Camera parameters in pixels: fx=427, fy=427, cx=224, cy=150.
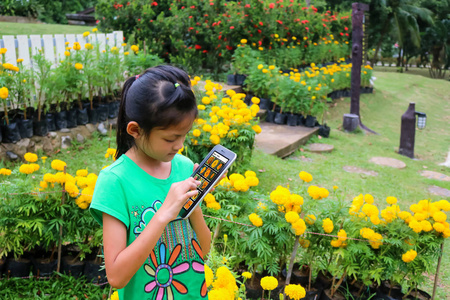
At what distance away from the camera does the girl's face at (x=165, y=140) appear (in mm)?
1407

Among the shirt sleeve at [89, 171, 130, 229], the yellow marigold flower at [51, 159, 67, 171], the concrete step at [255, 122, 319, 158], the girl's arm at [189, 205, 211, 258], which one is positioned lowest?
the concrete step at [255, 122, 319, 158]

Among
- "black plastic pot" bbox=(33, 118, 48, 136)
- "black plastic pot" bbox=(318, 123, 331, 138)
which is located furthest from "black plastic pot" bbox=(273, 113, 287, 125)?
"black plastic pot" bbox=(33, 118, 48, 136)

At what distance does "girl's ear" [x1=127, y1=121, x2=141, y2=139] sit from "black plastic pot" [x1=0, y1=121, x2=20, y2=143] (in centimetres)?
408

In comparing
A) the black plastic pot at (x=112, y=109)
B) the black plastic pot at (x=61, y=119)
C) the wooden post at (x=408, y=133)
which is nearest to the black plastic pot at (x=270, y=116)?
the wooden post at (x=408, y=133)

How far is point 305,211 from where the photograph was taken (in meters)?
2.73

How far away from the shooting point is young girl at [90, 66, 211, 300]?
1.33 metres

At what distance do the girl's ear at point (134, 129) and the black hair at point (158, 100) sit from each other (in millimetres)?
13

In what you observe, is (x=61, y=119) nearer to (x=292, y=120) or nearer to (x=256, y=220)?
(x=256, y=220)

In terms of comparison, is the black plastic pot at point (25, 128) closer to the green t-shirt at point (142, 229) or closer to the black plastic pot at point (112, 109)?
the black plastic pot at point (112, 109)

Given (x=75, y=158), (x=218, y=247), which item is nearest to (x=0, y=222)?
(x=218, y=247)

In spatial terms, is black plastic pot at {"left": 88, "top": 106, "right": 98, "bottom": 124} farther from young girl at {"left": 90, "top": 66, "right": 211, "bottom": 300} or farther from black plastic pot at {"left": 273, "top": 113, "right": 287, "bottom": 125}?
young girl at {"left": 90, "top": 66, "right": 211, "bottom": 300}

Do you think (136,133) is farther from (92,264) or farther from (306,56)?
(306,56)

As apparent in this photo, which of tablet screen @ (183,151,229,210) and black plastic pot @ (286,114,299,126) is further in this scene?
black plastic pot @ (286,114,299,126)

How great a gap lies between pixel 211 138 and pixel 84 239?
61.7 inches
